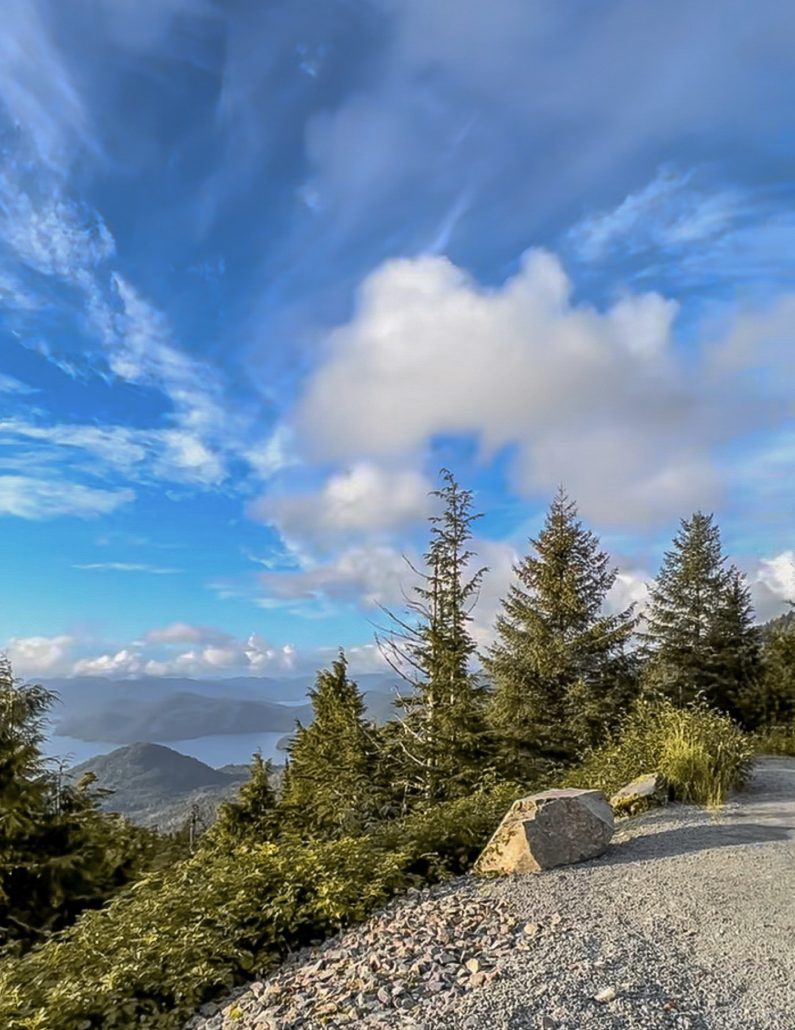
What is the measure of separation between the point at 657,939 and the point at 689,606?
52.7ft

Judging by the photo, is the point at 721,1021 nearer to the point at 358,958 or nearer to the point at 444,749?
the point at 358,958

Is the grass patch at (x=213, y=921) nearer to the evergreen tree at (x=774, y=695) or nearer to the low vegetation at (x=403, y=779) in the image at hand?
the low vegetation at (x=403, y=779)

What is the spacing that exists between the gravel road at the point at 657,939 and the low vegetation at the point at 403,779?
103 centimetres

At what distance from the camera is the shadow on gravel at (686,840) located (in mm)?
5266

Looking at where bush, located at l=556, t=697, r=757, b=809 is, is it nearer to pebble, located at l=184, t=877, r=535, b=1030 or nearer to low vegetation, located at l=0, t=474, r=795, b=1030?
low vegetation, located at l=0, t=474, r=795, b=1030

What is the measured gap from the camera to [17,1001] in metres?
3.18

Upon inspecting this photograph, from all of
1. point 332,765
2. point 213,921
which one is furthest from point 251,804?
point 213,921

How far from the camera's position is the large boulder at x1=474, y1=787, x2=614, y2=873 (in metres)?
4.88

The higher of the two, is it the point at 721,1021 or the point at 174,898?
the point at 174,898

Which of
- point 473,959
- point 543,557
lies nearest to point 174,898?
point 473,959

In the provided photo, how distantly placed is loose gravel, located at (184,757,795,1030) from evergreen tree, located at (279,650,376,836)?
124 inches

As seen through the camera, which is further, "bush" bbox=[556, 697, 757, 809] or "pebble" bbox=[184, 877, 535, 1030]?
"bush" bbox=[556, 697, 757, 809]

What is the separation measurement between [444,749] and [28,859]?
283 inches

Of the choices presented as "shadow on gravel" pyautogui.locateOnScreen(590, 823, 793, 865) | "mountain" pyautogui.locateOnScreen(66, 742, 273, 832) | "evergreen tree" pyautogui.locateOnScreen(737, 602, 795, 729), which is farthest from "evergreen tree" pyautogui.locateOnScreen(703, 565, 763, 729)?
"mountain" pyautogui.locateOnScreen(66, 742, 273, 832)
